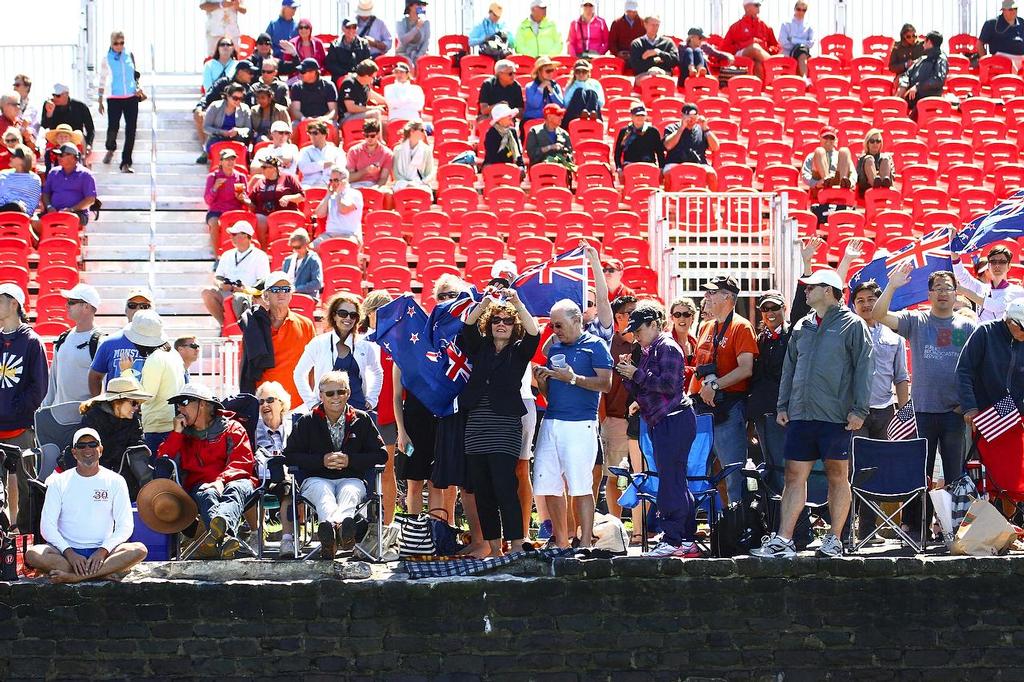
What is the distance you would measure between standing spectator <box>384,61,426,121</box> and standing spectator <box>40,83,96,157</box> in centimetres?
343

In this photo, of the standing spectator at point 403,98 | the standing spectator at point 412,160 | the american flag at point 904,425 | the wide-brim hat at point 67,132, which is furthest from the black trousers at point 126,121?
the american flag at point 904,425

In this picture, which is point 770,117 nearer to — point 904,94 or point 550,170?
point 904,94

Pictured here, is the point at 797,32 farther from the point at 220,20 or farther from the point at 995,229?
the point at 995,229

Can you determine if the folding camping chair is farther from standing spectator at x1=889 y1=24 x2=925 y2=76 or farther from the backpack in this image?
standing spectator at x1=889 y1=24 x2=925 y2=76

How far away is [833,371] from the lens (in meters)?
11.5

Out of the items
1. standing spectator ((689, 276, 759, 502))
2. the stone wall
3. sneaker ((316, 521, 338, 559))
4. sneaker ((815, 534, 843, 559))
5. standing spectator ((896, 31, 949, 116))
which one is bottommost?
the stone wall

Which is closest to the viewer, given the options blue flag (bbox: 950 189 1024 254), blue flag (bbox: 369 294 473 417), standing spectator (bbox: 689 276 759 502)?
blue flag (bbox: 369 294 473 417)

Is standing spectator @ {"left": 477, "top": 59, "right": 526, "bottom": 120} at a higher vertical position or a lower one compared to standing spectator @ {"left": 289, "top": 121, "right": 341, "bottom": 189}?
higher

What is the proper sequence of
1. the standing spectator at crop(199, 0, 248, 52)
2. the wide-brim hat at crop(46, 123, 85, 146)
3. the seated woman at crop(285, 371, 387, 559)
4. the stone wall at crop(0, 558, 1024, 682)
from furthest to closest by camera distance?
the standing spectator at crop(199, 0, 248, 52) → the wide-brim hat at crop(46, 123, 85, 146) → the seated woman at crop(285, 371, 387, 559) → the stone wall at crop(0, 558, 1024, 682)

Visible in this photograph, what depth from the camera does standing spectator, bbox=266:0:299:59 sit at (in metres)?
21.8

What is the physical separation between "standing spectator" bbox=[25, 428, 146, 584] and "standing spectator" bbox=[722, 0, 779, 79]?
14.1 meters

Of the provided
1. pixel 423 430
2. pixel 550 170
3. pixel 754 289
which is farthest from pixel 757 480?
pixel 550 170

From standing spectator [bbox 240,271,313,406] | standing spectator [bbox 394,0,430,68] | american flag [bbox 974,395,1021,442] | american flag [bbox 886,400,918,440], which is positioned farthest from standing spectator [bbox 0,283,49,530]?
standing spectator [bbox 394,0,430,68]

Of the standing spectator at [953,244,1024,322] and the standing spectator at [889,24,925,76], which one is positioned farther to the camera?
the standing spectator at [889,24,925,76]
